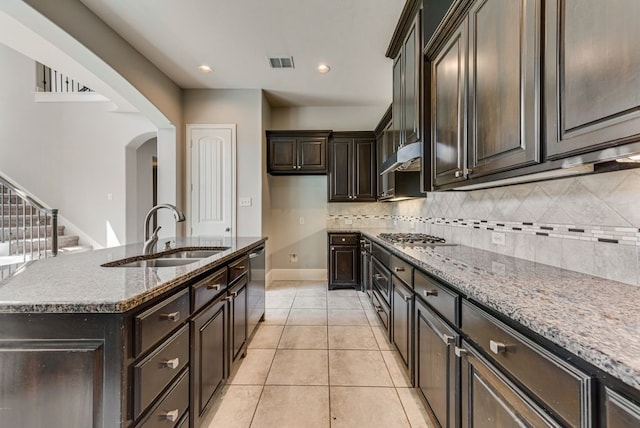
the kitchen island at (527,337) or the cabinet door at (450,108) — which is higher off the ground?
the cabinet door at (450,108)

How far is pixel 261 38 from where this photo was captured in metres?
2.89

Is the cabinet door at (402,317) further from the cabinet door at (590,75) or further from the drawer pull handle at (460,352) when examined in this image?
the cabinet door at (590,75)

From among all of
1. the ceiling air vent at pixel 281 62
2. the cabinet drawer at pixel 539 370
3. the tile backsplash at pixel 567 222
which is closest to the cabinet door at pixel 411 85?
the tile backsplash at pixel 567 222

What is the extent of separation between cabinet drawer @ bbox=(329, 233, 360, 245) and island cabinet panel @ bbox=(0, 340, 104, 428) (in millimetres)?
3535

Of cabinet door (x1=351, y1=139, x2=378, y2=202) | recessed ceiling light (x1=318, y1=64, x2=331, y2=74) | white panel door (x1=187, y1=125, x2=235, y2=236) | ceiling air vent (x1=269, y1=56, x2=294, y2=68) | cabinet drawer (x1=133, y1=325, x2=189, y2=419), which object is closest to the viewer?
cabinet drawer (x1=133, y1=325, x2=189, y2=419)

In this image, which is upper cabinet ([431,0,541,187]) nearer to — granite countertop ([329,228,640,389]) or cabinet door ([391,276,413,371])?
granite countertop ([329,228,640,389])

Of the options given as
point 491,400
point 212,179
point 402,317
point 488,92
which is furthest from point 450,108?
point 212,179

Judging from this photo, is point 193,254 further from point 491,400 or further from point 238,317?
point 491,400

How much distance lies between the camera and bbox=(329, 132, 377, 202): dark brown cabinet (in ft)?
14.6

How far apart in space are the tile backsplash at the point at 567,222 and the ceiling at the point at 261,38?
189 centimetres

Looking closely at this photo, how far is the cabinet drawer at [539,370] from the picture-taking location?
62 centimetres

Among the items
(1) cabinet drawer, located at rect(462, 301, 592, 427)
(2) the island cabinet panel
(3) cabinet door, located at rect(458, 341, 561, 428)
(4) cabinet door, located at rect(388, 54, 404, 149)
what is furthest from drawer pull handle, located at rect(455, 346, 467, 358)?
(4) cabinet door, located at rect(388, 54, 404, 149)

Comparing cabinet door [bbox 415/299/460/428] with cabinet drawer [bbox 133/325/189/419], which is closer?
cabinet drawer [bbox 133/325/189/419]

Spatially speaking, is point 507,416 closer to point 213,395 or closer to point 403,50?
point 213,395
